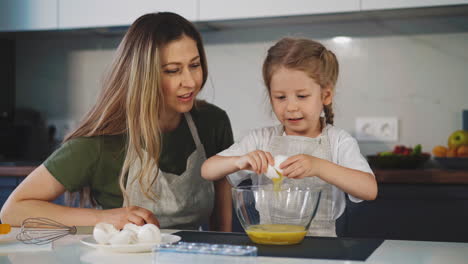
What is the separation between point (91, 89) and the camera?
10.7ft

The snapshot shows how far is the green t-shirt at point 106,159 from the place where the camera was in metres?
1.55

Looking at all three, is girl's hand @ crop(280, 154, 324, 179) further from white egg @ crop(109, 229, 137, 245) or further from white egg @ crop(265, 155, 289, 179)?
white egg @ crop(109, 229, 137, 245)

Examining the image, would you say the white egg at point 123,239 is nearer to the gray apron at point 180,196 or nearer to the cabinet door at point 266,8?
the gray apron at point 180,196

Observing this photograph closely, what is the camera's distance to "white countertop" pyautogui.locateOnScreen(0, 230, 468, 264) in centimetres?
95

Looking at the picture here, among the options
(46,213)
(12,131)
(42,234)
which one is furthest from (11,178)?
(42,234)

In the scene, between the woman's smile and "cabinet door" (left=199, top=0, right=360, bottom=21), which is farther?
"cabinet door" (left=199, top=0, right=360, bottom=21)

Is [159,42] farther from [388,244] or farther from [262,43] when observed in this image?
[262,43]

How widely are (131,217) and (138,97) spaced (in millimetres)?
390

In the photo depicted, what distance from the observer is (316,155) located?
163 centimetres

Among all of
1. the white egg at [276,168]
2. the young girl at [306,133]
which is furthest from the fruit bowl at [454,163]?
the white egg at [276,168]

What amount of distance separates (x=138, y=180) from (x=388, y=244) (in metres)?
0.72

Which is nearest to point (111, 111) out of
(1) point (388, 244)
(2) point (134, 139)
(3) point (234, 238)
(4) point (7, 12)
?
(2) point (134, 139)

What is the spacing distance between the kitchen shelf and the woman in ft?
2.79

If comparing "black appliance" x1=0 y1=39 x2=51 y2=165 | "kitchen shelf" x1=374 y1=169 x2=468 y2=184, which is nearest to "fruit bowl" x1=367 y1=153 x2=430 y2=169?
"kitchen shelf" x1=374 y1=169 x2=468 y2=184
